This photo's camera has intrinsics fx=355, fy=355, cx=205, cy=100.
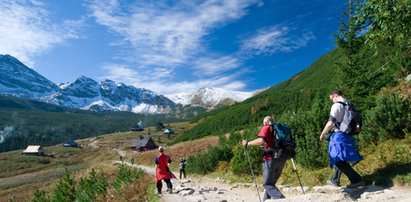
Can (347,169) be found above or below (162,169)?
below

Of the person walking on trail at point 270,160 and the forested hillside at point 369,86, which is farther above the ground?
the forested hillside at point 369,86

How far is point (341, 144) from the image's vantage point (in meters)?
8.62

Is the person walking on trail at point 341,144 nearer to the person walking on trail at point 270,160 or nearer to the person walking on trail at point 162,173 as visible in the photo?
the person walking on trail at point 270,160

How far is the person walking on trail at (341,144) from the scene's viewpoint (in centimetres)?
854

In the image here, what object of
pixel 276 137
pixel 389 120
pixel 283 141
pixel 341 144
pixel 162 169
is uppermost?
pixel 389 120

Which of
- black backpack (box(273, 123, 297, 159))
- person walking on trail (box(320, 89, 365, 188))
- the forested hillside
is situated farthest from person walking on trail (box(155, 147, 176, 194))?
person walking on trail (box(320, 89, 365, 188))

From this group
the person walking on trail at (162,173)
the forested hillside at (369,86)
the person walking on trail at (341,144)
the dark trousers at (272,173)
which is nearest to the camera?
the person walking on trail at (341,144)

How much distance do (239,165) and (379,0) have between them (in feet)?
38.0

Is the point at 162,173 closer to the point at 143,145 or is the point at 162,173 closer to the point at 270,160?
the point at 270,160

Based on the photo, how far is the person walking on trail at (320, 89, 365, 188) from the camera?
8539 mm

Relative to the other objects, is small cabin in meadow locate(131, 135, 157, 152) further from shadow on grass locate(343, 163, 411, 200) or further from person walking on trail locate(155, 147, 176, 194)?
shadow on grass locate(343, 163, 411, 200)

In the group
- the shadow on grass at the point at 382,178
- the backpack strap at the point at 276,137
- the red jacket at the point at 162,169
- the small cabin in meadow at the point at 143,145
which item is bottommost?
the shadow on grass at the point at 382,178

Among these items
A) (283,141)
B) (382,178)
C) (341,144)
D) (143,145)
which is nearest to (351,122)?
(341,144)

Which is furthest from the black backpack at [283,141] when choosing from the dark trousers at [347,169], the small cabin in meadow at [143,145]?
the small cabin in meadow at [143,145]
